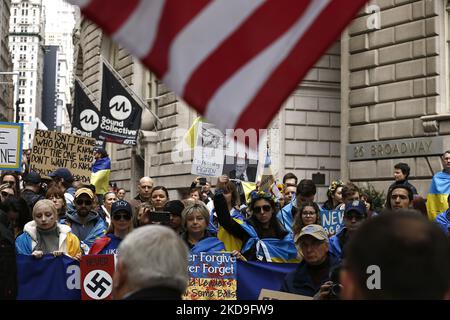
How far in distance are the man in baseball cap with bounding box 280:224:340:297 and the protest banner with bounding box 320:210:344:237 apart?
9.91 feet

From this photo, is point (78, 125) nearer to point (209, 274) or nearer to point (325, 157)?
point (325, 157)

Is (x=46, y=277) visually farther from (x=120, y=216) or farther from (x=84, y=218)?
(x=84, y=218)

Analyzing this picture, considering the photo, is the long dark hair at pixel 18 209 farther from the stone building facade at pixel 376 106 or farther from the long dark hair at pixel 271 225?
the stone building facade at pixel 376 106

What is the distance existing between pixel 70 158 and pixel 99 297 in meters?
6.43

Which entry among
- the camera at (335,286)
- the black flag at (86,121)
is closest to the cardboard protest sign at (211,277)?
the camera at (335,286)

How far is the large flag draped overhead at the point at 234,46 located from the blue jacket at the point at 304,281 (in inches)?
125

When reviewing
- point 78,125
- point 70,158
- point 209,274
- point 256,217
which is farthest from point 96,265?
point 78,125

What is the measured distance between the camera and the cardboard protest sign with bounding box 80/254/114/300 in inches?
285

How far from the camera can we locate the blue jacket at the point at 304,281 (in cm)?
560

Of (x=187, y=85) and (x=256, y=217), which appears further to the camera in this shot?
(x=256, y=217)

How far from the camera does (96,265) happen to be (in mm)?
7363

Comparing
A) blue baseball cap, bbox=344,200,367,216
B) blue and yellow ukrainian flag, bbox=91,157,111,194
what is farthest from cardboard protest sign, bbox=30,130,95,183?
blue baseball cap, bbox=344,200,367,216

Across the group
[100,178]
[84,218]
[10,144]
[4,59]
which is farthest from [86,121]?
[4,59]

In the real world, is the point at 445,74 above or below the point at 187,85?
above
